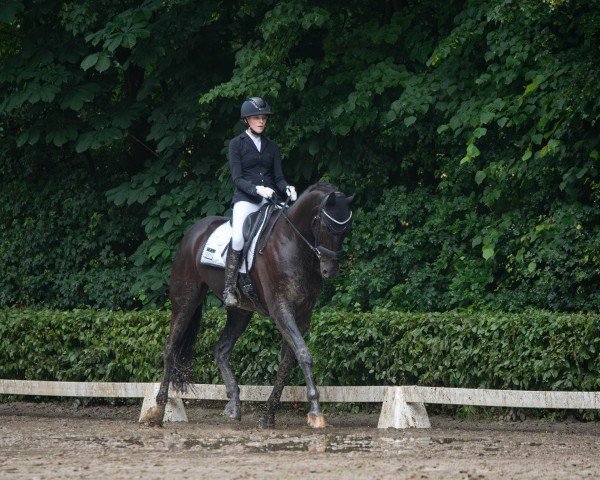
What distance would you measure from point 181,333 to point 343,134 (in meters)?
4.62

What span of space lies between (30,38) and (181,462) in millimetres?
12317

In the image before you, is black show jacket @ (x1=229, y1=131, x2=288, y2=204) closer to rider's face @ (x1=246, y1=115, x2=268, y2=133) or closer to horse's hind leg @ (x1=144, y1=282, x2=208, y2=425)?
rider's face @ (x1=246, y1=115, x2=268, y2=133)

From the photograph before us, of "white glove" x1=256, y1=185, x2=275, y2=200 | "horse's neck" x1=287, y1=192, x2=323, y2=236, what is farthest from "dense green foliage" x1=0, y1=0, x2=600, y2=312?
"horse's neck" x1=287, y1=192, x2=323, y2=236

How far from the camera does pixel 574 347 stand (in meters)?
11.7

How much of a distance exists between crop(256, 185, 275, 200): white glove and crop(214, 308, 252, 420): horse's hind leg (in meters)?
1.83

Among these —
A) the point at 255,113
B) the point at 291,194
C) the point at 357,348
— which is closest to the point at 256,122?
the point at 255,113

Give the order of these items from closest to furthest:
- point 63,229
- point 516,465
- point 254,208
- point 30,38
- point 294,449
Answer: point 516,465
point 294,449
point 254,208
point 30,38
point 63,229

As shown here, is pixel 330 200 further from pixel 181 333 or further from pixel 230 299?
pixel 181 333

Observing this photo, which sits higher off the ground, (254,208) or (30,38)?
(30,38)

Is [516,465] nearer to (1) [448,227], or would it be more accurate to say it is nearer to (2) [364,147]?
(1) [448,227]

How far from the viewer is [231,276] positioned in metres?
12.4

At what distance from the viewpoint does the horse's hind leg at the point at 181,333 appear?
13.4m

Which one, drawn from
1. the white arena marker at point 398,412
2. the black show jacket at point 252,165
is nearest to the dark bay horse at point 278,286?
the black show jacket at point 252,165

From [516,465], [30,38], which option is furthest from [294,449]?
[30,38]
